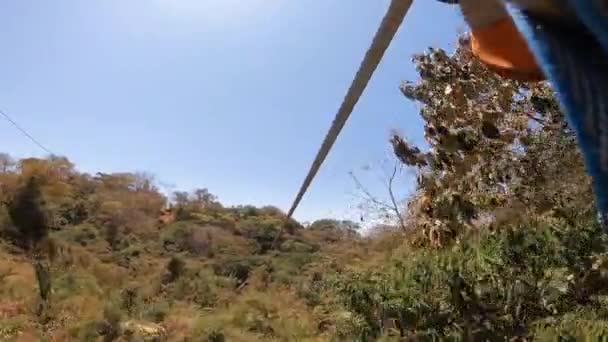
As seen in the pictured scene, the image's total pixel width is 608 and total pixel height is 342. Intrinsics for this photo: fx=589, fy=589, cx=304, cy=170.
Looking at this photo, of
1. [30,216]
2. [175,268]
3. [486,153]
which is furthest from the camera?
[30,216]

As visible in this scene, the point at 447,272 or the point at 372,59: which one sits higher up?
the point at 447,272

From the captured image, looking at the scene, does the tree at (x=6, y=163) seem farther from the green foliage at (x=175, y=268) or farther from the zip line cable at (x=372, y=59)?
the zip line cable at (x=372, y=59)

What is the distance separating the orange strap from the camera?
587 millimetres

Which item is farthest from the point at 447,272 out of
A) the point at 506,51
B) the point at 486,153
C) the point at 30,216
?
the point at 30,216

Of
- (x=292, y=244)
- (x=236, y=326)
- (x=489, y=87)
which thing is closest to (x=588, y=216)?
(x=489, y=87)

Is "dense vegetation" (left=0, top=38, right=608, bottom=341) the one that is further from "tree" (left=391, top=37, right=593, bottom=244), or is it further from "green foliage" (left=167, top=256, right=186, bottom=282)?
"green foliage" (left=167, top=256, right=186, bottom=282)

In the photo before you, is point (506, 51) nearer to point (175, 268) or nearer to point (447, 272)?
point (447, 272)

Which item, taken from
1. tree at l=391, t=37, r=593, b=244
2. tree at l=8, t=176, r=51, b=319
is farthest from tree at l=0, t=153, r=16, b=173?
tree at l=391, t=37, r=593, b=244

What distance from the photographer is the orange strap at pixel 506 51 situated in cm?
59

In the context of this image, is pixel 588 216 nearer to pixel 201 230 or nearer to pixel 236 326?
pixel 236 326

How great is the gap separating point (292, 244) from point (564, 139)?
25.2 meters

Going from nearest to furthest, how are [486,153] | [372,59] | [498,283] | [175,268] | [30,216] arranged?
[372,59]
[498,283]
[486,153]
[175,268]
[30,216]

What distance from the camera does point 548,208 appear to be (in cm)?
662

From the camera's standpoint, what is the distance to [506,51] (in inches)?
24.0
